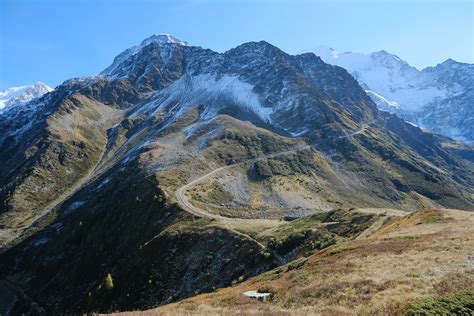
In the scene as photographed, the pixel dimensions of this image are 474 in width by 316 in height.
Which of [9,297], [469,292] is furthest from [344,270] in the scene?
[9,297]

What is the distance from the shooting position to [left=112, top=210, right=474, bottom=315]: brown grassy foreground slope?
21.9m

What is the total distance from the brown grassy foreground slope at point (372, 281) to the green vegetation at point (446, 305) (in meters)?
0.21

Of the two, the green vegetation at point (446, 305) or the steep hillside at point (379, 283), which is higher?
the green vegetation at point (446, 305)

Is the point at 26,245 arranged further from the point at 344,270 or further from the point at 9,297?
the point at 344,270

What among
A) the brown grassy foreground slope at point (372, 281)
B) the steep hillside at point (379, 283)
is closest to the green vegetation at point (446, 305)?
the steep hillside at point (379, 283)

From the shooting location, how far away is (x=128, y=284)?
238 feet

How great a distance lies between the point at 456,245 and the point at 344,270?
9.93m

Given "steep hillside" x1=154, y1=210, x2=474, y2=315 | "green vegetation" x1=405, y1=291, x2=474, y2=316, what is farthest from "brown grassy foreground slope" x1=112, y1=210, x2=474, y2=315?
"green vegetation" x1=405, y1=291, x2=474, y2=316

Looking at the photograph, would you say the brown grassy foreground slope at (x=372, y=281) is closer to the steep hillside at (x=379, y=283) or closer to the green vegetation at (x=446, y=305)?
the steep hillside at (x=379, y=283)

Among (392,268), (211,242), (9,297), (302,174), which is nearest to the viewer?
(392,268)

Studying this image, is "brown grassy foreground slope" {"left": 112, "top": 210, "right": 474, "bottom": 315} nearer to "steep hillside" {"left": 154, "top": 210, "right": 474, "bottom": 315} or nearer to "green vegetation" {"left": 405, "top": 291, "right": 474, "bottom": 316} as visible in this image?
"steep hillside" {"left": 154, "top": 210, "right": 474, "bottom": 315}

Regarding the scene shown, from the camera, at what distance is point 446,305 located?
723 inches

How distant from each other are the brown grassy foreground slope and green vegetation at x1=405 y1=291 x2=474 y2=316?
0.21 meters

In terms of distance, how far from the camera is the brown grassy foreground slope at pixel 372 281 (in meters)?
21.9
